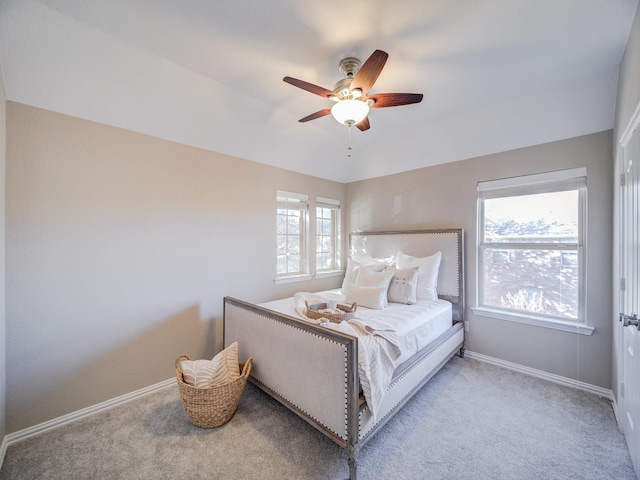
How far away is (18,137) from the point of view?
1.90 m

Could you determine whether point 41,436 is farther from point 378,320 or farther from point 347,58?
point 347,58

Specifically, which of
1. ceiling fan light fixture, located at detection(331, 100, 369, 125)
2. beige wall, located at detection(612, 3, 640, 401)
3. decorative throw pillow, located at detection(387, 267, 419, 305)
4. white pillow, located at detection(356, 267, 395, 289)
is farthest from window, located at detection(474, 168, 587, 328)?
ceiling fan light fixture, located at detection(331, 100, 369, 125)

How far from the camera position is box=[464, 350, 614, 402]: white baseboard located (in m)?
2.38

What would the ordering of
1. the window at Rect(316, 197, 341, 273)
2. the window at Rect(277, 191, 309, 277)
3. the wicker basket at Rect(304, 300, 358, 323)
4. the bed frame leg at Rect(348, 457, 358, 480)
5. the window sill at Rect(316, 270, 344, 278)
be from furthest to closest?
the window at Rect(316, 197, 341, 273), the window sill at Rect(316, 270, 344, 278), the window at Rect(277, 191, 309, 277), the wicker basket at Rect(304, 300, 358, 323), the bed frame leg at Rect(348, 457, 358, 480)

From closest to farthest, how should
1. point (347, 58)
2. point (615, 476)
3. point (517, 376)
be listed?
point (615, 476) → point (347, 58) → point (517, 376)

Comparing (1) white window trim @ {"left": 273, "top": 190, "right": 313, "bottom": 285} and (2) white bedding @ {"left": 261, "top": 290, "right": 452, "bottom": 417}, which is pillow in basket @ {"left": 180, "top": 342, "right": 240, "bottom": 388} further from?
(1) white window trim @ {"left": 273, "top": 190, "right": 313, "bottom": 285}

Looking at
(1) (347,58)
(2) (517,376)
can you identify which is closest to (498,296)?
(2) (517,376)

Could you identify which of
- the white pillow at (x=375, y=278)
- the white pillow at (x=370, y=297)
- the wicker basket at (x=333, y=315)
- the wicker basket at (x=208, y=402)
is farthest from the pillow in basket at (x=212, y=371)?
the white pillow at (x=375, y=278)

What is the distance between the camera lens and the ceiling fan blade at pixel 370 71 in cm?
155

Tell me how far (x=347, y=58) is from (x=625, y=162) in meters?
2.17

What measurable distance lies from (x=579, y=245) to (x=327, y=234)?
304cm

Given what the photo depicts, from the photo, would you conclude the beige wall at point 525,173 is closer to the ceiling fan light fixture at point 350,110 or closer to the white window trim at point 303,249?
the white window trim at point 303,249

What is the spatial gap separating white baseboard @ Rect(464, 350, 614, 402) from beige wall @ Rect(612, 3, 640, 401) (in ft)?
0.51

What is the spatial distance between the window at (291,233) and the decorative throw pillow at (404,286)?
1.42 meters
